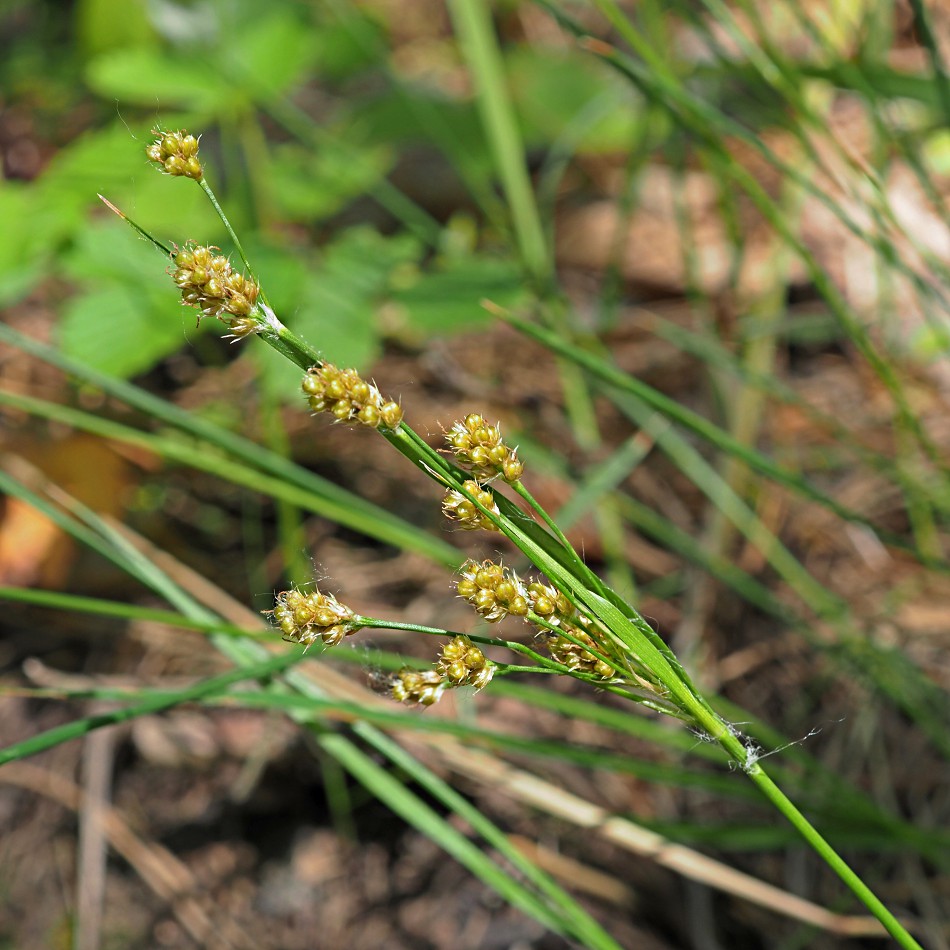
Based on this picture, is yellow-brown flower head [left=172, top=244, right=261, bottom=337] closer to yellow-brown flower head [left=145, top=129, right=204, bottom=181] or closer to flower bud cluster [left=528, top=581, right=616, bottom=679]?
yellow-brown flower head [left=145, top=129, right=204, bottom=181]

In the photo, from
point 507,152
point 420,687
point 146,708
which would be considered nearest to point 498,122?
point 507,152

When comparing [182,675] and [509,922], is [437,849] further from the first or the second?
[182,675]

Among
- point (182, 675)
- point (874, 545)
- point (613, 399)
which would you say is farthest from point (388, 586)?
point (874, 545)

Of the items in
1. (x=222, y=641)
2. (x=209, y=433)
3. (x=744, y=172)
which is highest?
(x=744, y=172)

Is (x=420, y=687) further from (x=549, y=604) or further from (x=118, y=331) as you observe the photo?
(x=118, y=331)

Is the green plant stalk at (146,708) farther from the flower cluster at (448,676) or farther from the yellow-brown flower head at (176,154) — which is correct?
the yellow-brown flower head at (176,154)

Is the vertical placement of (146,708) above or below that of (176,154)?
below

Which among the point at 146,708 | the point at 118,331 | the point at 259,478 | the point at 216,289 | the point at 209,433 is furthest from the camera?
the point at 118,331
